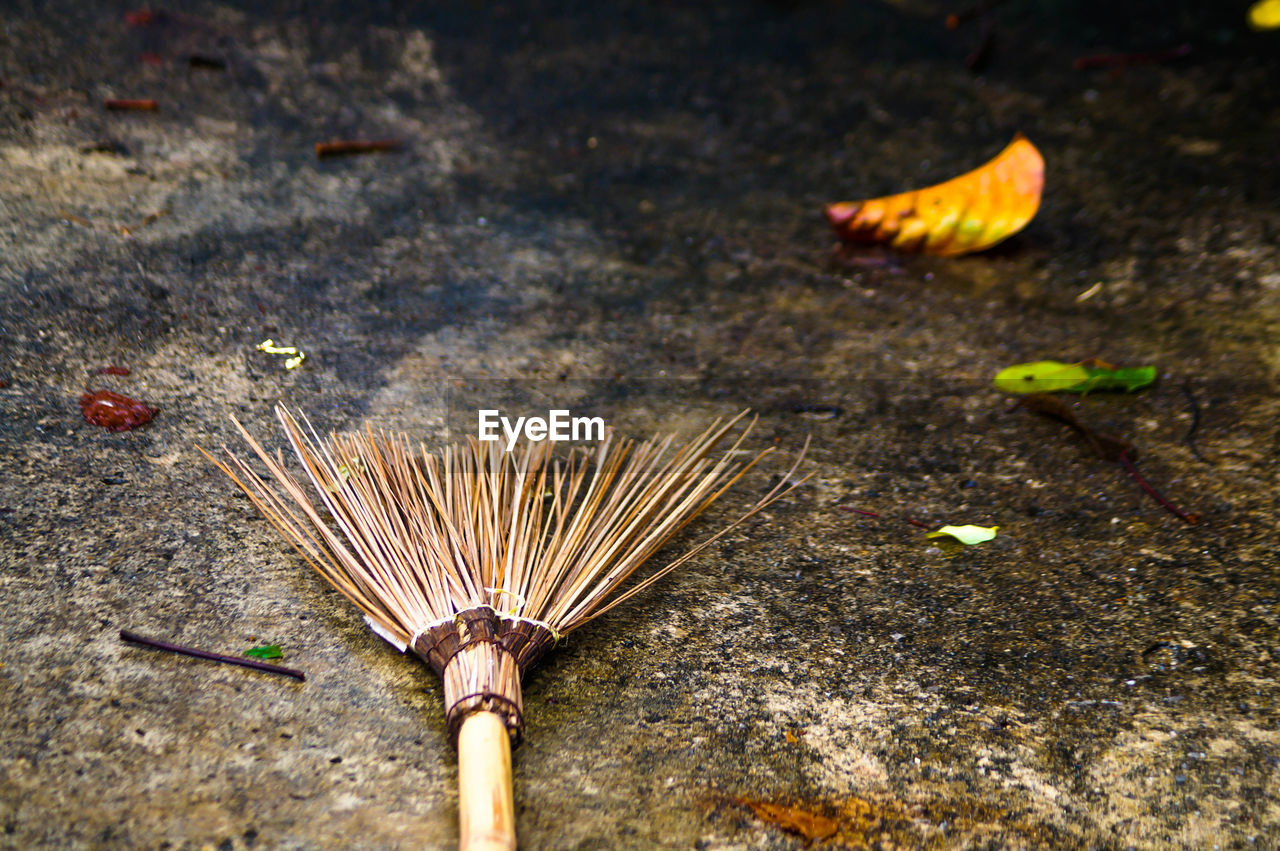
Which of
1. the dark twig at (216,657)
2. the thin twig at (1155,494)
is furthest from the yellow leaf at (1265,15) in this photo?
the dark twig at (216,657)

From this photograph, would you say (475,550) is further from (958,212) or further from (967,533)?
(958,212)

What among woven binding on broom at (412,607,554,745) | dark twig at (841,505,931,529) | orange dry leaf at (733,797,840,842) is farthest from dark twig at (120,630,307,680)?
dark twig at (841,505,931,529)

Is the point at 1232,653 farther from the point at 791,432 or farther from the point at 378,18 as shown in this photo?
the point at 378,18

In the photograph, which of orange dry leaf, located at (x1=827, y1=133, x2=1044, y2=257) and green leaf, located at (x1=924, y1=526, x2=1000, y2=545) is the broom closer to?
green leaf, located at (x1=924, y1=526, x2=1000, y2=545)

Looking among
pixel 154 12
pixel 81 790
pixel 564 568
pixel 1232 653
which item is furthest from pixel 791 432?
pixel 154 12

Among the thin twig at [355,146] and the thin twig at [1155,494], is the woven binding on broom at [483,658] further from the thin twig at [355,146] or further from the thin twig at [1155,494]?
the thin twig at [355,146]
